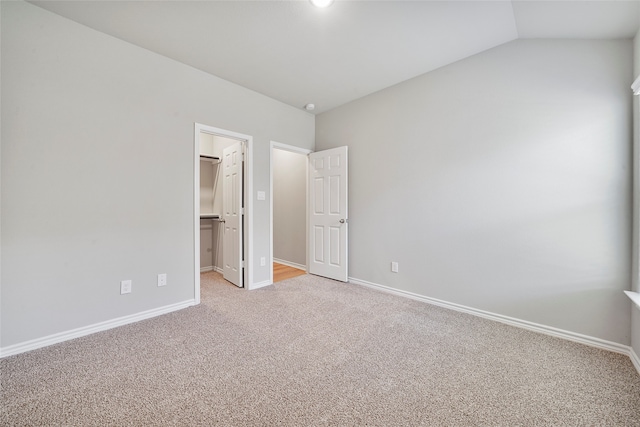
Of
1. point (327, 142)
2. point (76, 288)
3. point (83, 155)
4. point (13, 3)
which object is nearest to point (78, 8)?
point (13, 3)

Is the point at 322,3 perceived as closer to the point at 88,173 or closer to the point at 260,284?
the point at 88,173

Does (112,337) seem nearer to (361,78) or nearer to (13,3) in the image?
(13,3)

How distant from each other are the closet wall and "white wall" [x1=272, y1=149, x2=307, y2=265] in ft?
3.82

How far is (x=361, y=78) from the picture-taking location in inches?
120

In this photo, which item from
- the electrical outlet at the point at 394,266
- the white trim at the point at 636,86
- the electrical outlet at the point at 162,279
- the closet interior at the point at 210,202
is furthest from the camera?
the closet interior at the point at 210,202

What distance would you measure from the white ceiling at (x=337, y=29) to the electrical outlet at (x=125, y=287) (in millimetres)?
2242

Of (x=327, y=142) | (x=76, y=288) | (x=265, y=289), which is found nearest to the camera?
(x=76, y=288)

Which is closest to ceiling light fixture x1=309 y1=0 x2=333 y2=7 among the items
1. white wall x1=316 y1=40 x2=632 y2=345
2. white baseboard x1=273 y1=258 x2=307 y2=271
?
white wall x1=316 y1=40 x2=632 y2=345

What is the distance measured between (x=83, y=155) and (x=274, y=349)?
7.43 feet

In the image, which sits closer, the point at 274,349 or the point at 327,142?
the point at 274,349

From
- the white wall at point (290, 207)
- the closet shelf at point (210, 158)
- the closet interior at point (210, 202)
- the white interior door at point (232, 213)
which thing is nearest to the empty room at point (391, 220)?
the white interior door at point (232, 213)

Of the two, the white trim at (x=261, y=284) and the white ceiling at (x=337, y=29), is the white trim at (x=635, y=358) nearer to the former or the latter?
the white ceiling at (x=337, y=29)

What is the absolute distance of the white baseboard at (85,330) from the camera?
189cm

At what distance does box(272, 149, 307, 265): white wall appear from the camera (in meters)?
4.62
